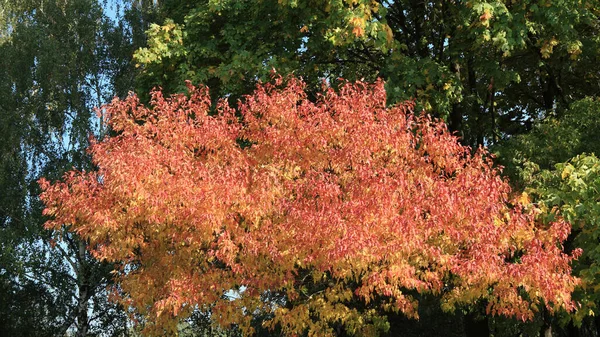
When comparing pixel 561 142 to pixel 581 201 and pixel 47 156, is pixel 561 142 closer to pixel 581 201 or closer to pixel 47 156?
pixel 581 201

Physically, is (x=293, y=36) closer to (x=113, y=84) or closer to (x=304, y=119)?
(x=304, y=119)

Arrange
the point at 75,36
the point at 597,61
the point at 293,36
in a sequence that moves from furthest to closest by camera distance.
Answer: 1. the point at 75,36
2. the point at 597,61
3. the point at 293,36

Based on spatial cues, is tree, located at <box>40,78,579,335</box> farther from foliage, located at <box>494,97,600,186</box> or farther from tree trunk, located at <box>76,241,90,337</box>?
tree trunk, located at <box>76,241,90,337</box>

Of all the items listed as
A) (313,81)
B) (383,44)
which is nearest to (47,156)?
(313,81)

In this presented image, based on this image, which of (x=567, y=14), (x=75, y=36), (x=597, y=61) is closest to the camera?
(x=567, y=14)

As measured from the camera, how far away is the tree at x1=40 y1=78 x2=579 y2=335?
12.1 m

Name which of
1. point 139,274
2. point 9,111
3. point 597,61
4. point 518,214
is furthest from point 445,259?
point 9,111

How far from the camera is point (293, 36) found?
60.2ft

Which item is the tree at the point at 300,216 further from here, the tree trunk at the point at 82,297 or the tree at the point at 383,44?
the tree trunk at the point at 82,297

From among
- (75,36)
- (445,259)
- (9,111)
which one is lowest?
(445,259)

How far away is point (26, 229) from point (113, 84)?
27.2 feet

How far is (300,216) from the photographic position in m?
12.0

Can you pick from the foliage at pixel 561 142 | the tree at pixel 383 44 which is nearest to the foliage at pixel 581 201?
the foliage at pixel 561 142

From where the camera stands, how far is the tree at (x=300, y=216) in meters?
12.1
